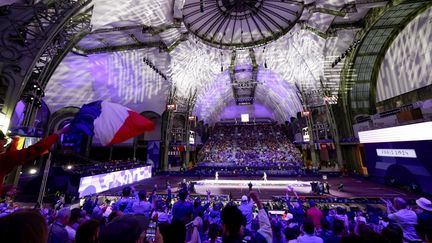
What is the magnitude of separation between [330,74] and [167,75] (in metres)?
21.1

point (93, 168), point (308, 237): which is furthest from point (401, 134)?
point (93, 168)

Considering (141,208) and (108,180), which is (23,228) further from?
(108,180)

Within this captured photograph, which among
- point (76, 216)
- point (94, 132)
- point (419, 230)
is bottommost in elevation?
point (419, 230)

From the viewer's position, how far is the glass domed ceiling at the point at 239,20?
51.7 ft

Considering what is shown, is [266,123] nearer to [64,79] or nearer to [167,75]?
[167,75]

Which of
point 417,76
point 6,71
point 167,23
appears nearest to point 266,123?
point 417,76

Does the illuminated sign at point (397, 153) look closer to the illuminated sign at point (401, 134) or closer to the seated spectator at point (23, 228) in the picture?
the illuminated sign at point (401, 134)

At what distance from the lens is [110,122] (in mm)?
4852

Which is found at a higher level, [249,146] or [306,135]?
[306,135]

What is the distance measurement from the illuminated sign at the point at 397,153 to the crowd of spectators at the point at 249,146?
14272 millimetres

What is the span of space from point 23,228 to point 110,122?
4.07m

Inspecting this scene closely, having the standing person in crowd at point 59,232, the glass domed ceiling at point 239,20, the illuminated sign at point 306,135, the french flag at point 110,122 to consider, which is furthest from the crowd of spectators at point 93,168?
the illuminated sign at point 306,135

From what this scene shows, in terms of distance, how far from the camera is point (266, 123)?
45688mm

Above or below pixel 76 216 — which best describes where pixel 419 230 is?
below
